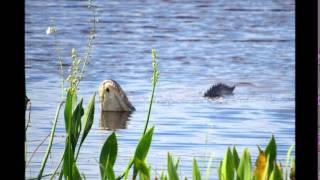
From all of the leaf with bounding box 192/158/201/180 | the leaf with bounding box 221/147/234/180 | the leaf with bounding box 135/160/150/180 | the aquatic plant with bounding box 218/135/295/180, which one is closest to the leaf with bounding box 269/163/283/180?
the aquatic plant with bounding box 218/135/295/180

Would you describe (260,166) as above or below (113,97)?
below

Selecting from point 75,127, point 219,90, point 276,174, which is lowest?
point 276,174

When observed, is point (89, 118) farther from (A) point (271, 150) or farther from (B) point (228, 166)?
(A) point (271, 150)

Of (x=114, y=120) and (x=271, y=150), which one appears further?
(x=114, y=120)

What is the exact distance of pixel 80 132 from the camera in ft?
9.45

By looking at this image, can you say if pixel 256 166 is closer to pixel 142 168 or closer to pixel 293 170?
pixel 293 170

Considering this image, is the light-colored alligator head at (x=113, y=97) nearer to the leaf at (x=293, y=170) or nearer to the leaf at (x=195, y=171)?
the leaf at (x=195, y=171)

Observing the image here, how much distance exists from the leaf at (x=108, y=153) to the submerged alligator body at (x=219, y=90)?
0.32 meters

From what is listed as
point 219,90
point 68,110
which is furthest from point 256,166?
point 68,110

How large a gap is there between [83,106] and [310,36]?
73 cm

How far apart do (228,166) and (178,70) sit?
1.09ft

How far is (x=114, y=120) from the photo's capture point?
9.51 feet
